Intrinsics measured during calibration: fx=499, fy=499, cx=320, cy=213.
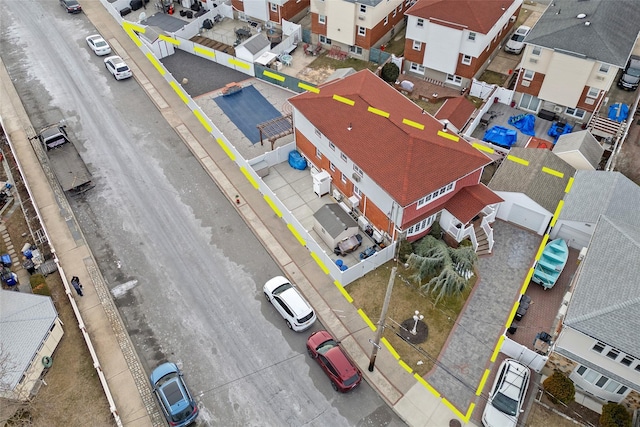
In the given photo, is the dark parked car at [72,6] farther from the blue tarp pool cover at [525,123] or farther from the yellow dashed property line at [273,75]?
the blue tarp pool cover at [525,123]

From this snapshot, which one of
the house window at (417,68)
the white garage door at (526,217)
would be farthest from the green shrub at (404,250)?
the house window at (417,68)

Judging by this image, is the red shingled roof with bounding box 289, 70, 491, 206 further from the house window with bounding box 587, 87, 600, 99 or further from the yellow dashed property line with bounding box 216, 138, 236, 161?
the house window with bounding box 587, 87, 600, 99

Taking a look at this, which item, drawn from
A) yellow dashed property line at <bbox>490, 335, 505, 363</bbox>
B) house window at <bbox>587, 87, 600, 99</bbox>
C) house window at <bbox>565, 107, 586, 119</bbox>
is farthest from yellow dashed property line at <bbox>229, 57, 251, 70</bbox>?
yellow dashed property line at <bbox>490, 335, 505, 363</bbox>

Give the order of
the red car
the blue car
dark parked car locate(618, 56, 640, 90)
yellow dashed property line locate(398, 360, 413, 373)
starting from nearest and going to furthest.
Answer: the blue car → the red car → yellow dashed property line locate(398, 360, 413, 373) → dark parked car locate(618, 56, 640, 90)

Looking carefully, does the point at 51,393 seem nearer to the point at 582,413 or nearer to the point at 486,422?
the point at 486,422

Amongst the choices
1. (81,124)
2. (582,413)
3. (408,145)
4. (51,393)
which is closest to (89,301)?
(51,393)

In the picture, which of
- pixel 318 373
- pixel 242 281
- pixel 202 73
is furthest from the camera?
pixel 202 73
